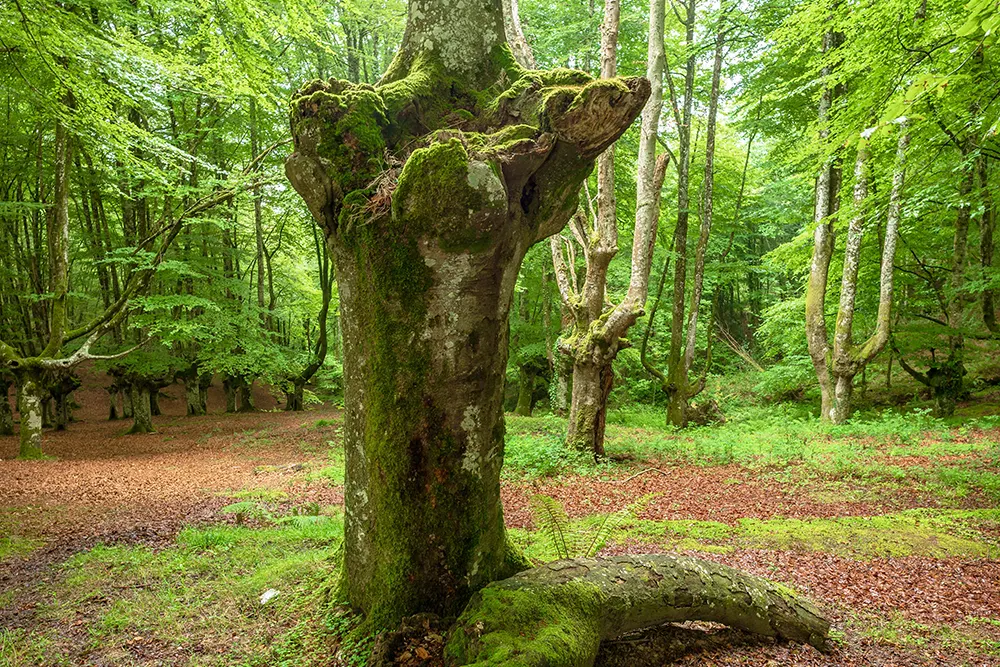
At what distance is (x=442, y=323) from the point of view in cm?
269

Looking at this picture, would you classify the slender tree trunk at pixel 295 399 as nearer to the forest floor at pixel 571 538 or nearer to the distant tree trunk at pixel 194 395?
the distant tree trunk at pixel 194 395

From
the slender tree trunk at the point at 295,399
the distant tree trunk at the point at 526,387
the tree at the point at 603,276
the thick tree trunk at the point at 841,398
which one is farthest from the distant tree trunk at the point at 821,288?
the slender tree trunk at the point at 295,399

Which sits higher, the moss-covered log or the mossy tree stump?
the mossy tree stump

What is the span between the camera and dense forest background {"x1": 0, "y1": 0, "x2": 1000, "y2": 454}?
24.1ft

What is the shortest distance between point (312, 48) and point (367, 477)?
60.8ft

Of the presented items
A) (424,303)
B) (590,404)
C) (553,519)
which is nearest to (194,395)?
(590,404)

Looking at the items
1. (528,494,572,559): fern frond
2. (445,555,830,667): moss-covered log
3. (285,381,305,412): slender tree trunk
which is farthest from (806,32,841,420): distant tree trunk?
(285,381,305,412): slender tree trunk

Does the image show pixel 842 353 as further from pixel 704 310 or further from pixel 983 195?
pixel 704 310

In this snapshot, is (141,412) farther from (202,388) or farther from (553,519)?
(553,519)

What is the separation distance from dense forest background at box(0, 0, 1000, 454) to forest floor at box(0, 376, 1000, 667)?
2.64 m

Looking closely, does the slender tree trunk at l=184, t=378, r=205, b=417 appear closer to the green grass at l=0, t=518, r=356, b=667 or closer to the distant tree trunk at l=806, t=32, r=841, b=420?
the green grass at l=0, t=518, r=356, b=667

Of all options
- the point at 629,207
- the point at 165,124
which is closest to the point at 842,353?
the point at 629,207

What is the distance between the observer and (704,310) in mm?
24156

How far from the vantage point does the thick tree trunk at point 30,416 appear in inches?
393
